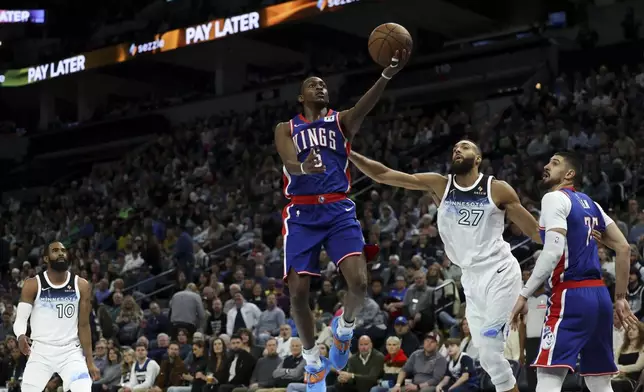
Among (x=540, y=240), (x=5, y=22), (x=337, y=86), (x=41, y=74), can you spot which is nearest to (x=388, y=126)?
(x=337, y=86)

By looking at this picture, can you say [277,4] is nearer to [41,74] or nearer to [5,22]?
[41,74]

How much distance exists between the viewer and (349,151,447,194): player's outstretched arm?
25.6 feet

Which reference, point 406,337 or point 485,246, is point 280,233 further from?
point 485,246

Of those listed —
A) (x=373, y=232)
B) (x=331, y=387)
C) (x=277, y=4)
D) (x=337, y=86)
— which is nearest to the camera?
(x=331, y=387)

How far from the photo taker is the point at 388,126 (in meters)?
21.9

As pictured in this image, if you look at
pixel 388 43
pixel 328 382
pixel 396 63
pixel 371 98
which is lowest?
pixel 328 382

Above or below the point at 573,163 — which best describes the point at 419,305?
below

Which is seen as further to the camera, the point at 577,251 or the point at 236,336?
the point at 236,336

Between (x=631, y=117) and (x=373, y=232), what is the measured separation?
5.10 meters

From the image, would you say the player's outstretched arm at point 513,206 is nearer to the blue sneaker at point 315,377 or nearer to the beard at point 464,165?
the beard at point 464,165

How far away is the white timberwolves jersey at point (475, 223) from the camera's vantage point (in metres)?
7.54

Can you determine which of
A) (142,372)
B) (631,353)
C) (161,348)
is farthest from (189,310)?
(631,353)

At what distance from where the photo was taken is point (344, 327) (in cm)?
769

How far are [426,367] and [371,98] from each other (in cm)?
518
